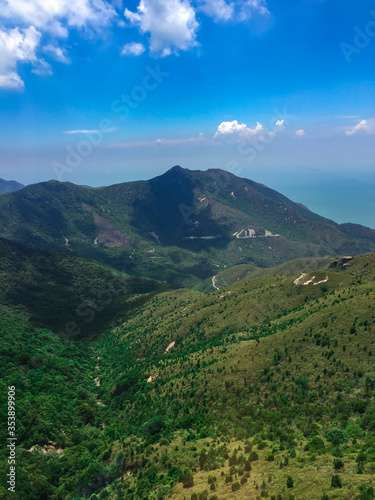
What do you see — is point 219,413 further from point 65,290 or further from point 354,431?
point 65,290

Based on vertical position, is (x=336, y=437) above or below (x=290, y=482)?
below

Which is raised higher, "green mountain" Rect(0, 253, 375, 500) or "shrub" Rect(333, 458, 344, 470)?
"shrub" Rect(333, 458, 344, 470)

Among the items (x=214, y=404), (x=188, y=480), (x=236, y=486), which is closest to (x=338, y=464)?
(x=236, y=486)

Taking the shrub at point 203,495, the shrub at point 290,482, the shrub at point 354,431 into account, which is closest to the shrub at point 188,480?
the shrub at point 203,495

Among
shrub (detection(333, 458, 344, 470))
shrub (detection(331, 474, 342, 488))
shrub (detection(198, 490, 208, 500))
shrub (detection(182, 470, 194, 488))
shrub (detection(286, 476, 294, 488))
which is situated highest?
shrub (detection(331, 474, 342, 488))

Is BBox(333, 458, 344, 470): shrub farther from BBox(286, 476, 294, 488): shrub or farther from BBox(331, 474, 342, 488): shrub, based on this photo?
BBox(286, 476, 294, 488): shrub

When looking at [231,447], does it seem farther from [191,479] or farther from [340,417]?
[340,417]

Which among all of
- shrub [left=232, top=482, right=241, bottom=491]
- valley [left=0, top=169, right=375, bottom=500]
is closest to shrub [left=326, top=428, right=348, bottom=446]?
valley [left=0, top=169, right=375, bottom=500]

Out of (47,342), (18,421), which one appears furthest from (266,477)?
(47,342)
